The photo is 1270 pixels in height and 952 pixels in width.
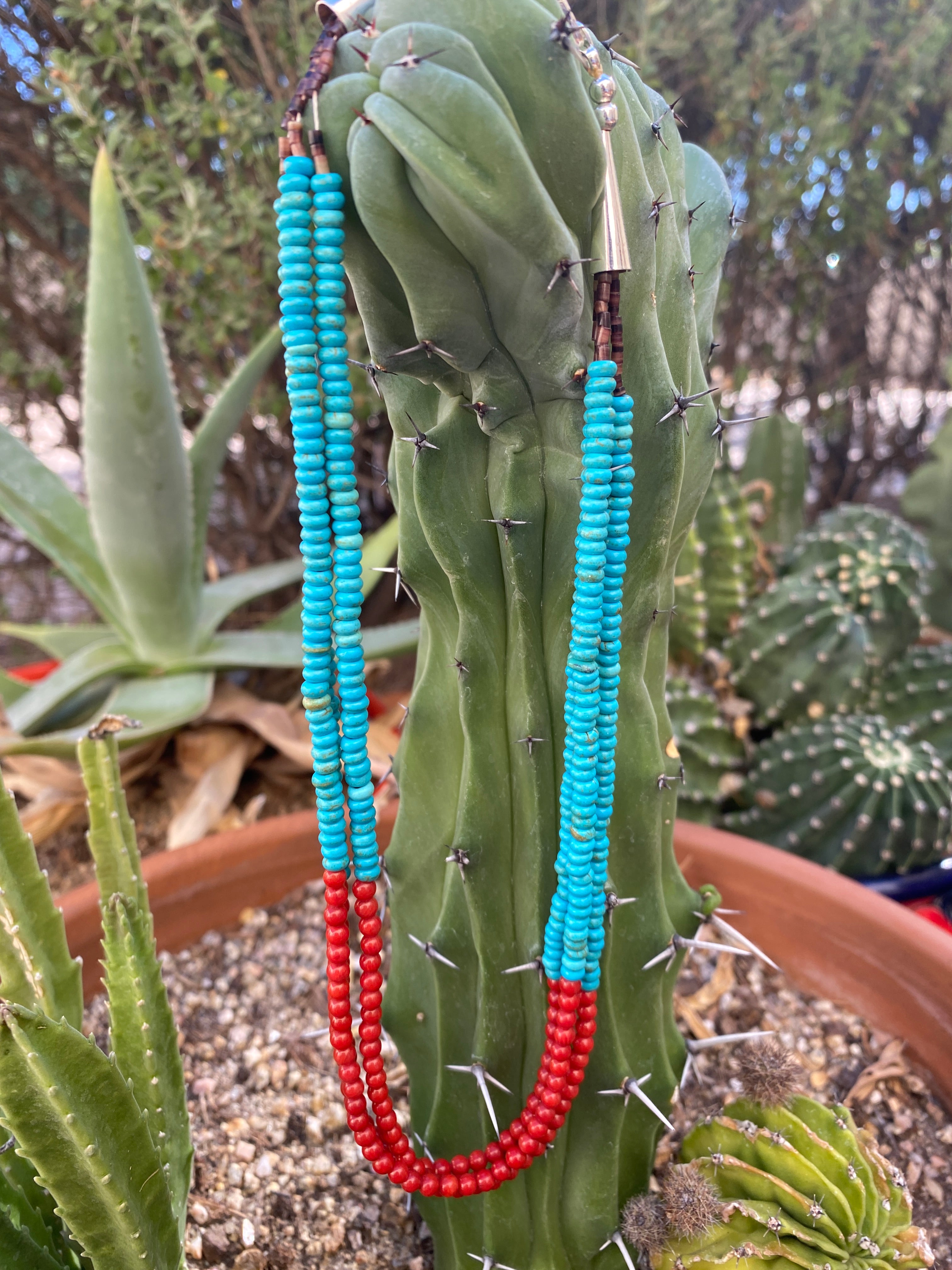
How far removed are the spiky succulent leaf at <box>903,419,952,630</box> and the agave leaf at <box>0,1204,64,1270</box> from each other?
208 centimetres

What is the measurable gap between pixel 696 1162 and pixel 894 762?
28.6 inches

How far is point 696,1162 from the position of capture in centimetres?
76

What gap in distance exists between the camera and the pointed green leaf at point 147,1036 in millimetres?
657

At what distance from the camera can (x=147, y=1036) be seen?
0.66 m

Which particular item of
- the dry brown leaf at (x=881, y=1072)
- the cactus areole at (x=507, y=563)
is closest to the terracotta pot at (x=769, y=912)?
the dry brown leaf at (x=881, y=1072)

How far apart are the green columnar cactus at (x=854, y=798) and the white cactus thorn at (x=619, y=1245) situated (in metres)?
0.71

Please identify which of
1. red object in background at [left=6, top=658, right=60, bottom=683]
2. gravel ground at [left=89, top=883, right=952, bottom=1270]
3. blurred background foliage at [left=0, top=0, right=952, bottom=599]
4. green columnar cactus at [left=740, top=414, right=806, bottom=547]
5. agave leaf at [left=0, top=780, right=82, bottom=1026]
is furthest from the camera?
green columnar cactus at [left=740, top=414, right=806, bottom=547]

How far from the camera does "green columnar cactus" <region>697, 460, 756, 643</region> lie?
1.57 meters

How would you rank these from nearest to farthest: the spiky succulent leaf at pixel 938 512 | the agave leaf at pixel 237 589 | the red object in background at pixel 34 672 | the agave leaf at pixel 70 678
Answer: the agave leaf at pixel 70 678, the agave leaf at pixel 237 589, the red object in background at pixel 34 672, the spiky succulent leaf at pixel 938 512

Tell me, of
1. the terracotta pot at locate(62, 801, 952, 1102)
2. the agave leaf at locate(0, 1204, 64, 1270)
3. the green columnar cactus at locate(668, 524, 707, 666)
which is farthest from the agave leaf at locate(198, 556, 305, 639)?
the agave leaf at locate(0, 1204, 64, 1270)

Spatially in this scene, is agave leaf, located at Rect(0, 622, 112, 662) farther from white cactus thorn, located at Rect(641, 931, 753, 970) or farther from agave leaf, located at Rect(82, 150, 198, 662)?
white cactus thorn, located at Rect(641, 931, 753, 970)

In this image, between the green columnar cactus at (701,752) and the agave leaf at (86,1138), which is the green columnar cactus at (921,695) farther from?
the agave leaf at (86,1138)

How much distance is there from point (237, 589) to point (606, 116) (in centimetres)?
130

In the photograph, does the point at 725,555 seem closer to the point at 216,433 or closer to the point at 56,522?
the point at 216,433
